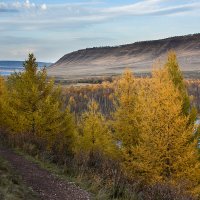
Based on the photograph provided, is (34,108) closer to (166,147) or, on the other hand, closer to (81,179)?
(166,147)

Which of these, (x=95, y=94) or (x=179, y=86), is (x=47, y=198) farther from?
(x=95, y=94)

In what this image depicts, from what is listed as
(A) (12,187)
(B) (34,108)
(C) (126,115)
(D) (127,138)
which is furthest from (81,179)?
(C) (126,115)

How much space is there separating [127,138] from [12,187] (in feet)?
48.1

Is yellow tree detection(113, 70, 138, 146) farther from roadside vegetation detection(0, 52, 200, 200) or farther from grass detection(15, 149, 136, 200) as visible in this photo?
grass detection(15, 149, 136, 200)

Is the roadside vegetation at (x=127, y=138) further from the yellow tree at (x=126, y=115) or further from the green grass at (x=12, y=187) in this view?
the green grass at (x=12, y=187)

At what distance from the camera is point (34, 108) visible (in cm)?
2452

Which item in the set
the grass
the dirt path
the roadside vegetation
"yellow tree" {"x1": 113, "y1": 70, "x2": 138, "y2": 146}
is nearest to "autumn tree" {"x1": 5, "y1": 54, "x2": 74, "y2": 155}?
the roadside vegetation

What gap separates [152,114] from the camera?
2158cm

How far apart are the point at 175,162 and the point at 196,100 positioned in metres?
143

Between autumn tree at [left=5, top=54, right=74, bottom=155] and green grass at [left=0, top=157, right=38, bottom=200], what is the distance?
935 centimetres

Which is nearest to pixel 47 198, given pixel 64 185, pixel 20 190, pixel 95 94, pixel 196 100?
pixel 20 190

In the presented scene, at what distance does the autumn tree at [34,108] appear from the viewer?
23531 millimetres

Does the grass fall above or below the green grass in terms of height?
below

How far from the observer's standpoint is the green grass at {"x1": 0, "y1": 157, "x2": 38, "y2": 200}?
10.5 meters
